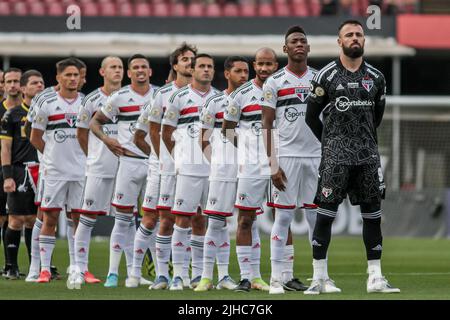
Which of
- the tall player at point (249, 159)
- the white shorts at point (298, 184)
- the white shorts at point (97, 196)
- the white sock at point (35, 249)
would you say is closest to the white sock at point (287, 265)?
the tall player at point (249, 159)

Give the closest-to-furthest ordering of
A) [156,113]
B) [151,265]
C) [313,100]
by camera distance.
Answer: [313,100] < [156,113] < [151,265]

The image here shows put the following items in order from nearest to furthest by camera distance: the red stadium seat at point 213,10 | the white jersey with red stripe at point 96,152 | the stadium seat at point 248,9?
1. the white jersey with red stripe at point 96,152
2. the red stadium seat at point 213,10
3. the stadium seat at point 248,9

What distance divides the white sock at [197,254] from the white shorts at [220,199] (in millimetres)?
681

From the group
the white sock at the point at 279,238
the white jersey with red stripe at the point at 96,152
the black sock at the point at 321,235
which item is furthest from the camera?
the white jersey with red stripe at the point at 96,152

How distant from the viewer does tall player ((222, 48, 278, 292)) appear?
11.2 m

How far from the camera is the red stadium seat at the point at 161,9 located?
29.5 m

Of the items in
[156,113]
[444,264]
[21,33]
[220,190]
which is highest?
[21,33]

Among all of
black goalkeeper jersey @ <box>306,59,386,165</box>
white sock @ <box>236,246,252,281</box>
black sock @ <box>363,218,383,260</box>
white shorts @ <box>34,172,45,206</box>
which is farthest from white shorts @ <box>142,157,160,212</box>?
black sock @ <box>363,218,383,260</box>

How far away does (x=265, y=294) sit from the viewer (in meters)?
10.7

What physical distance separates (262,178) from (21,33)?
1740 centimetres

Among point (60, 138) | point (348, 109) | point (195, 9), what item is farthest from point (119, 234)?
point (195, 9)

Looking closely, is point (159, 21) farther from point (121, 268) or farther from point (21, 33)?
point (121, 268)

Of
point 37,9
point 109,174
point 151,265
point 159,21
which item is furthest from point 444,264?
point 37,9

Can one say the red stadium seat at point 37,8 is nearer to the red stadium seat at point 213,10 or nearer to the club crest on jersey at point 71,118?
the red stadium seat at point 213,10
